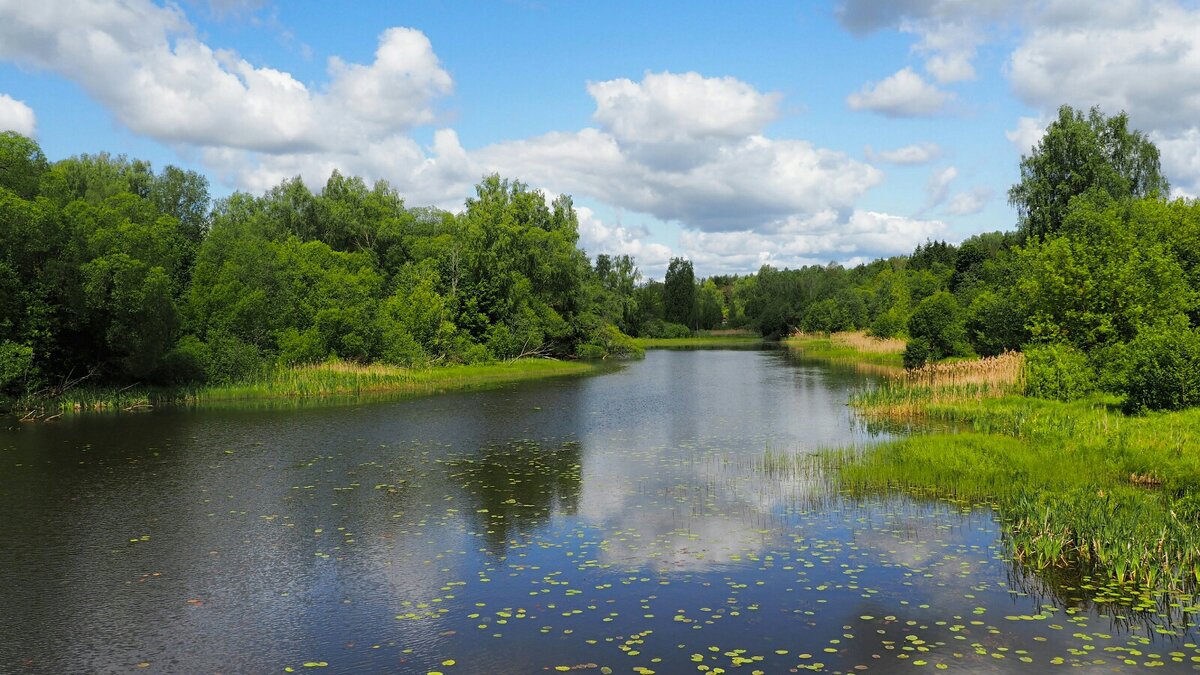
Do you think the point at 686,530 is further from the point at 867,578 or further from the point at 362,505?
the point at 362,505

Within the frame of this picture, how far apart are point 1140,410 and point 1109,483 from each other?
783 cm

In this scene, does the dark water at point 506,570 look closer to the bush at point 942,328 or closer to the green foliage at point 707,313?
the bush at point 942,328

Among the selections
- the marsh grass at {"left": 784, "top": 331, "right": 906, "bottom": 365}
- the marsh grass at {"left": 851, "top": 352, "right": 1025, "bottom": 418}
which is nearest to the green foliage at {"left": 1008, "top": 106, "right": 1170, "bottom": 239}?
the marsh grass at {"left": 784, "top": 331, "right": 906, "bottom": 365}

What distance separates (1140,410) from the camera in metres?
26.5

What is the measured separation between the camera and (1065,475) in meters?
21.0

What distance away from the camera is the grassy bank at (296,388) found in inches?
1629

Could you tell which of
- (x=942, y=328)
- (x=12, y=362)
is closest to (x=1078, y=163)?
(x=942, y=328)

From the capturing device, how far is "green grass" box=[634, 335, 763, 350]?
14100 cm

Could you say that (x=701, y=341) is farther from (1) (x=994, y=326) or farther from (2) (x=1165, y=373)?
(2) (x=1165, y=373)

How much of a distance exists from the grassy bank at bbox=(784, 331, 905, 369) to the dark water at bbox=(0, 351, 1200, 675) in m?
55.4

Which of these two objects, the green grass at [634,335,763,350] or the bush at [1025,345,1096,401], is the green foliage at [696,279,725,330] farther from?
the bush at [1025,345,1096,401]

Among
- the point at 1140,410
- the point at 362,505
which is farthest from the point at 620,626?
the point at 1140,410

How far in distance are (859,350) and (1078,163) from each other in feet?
123

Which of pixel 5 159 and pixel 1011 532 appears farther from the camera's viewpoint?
pixel 5 159
